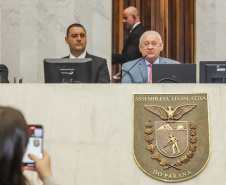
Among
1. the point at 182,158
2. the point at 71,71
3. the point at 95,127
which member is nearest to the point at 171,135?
the point at 182,158

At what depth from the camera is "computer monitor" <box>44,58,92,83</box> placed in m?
4.17

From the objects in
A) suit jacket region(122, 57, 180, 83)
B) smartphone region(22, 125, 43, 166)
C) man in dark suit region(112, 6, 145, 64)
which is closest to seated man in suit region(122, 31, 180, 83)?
suit jacket region(122, 57, 180, 83)

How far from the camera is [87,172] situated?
3.50m

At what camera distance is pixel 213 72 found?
4.17 m

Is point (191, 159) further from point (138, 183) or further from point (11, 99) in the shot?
point (11, 99)

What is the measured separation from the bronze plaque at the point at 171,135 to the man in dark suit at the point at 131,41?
3.23 metres

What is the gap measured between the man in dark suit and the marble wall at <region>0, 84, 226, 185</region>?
322 cm

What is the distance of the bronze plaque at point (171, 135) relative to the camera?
3.50 m

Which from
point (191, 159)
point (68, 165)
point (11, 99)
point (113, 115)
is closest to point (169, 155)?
point (191, 159)

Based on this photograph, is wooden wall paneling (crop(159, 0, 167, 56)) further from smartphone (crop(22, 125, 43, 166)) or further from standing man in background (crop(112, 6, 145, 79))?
smartphone (crop(22, 125, 43, 166))

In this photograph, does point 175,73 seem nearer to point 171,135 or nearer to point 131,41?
point 171,135

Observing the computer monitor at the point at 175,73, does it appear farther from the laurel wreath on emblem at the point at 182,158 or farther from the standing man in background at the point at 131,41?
the standing man in background at the point at 131,41

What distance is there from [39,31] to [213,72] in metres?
3.44

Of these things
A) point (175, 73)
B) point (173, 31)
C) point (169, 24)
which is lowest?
point (175, 73)
